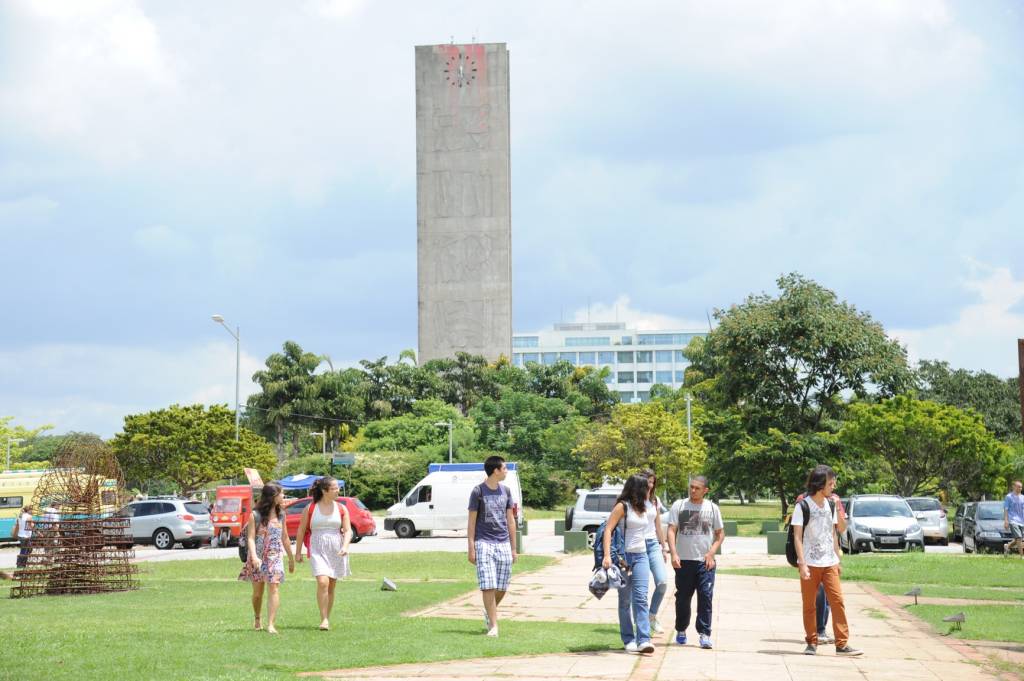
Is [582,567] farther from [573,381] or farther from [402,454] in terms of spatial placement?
[573,381]

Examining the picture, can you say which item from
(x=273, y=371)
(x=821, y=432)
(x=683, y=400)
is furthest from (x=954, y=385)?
(x=273, y=371)

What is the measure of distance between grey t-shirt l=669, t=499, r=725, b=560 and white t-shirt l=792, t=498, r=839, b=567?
2.72 ft

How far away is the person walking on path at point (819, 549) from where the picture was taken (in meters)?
11.1

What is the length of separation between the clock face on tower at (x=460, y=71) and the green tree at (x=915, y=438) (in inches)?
2390

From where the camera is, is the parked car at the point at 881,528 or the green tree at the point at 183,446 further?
the green tree at the point at 183,446

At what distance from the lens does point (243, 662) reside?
1014 centimetres

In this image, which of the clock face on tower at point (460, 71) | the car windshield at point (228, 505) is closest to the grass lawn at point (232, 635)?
the car windshield at point (228, 505)

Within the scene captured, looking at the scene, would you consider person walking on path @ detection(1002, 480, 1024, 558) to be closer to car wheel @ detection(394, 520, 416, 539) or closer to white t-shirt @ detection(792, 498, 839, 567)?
white t-shirt @ detection(792, 498, 839, 567)

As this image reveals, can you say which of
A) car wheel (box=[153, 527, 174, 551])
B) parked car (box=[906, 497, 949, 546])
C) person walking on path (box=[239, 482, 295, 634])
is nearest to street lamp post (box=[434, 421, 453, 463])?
car wheel (box=[153, 527, 174, 551])

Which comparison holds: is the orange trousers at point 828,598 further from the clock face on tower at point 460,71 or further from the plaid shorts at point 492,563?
the clock face on tower at point 460,71

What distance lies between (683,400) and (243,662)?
5857 cm

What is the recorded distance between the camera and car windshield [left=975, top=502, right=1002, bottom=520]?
30.3 metres

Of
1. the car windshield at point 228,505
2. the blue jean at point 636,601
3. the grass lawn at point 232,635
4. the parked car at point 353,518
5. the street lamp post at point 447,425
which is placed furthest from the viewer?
the street lamp post at point 447,425

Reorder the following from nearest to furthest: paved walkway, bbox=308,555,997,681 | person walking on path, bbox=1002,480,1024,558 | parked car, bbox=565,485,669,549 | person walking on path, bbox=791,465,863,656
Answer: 1. paved walkway, bbox=308,555,997,681
2. person walking on path, bbox=791,465,863,656
3. person walking on path, bbox=1002,480,1024,558
4. parked car, bbox=565,485,669,549
